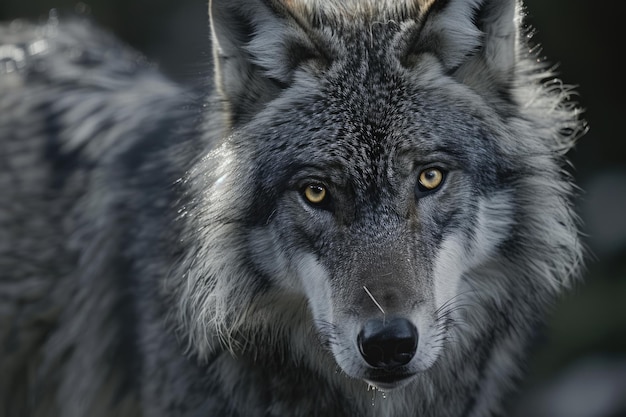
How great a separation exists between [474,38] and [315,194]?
1006mm

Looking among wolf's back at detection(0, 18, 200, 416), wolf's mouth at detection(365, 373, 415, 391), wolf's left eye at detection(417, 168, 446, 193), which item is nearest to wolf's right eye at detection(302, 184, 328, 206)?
wolf's left eye at detection(417, 168, 446, 193)

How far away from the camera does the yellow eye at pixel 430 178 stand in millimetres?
3797

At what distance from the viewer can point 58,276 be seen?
17.0ft

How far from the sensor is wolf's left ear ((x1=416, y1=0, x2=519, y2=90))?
3967 millimetres

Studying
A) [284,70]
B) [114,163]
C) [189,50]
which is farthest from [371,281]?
[189,50]

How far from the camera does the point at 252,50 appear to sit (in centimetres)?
408

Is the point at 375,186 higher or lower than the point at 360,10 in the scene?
lower

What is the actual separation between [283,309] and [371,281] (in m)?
0.80

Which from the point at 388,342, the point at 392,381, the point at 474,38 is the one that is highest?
the point at 474,38

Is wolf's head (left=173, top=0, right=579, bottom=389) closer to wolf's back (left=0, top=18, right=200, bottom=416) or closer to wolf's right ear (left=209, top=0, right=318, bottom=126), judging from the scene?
wolf's right ear (left=209, top=0, right=318, bottom=126)

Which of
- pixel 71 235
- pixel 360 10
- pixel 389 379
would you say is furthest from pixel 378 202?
pixel 71 235

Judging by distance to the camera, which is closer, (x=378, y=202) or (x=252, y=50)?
(x=378, y=202)

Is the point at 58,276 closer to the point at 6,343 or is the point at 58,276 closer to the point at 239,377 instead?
the point at 6,343

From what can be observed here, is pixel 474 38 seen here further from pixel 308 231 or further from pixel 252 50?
pixel 308 231
